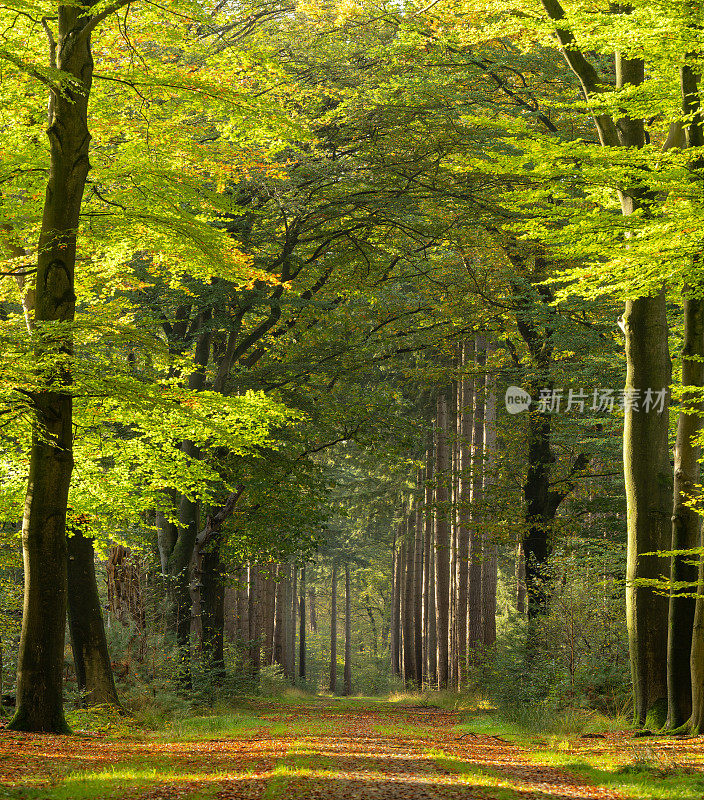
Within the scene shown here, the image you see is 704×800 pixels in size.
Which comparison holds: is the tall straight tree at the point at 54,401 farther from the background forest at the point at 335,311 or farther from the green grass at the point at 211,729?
the green grass at the point at 211,729

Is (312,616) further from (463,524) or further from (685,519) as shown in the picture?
(685,519)

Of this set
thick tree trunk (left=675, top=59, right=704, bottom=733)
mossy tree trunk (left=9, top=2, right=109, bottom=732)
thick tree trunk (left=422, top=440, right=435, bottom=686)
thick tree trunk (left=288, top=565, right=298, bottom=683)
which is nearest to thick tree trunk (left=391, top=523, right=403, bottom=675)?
thick tree trunk (left=288, top=565, right=298, bottom=683)

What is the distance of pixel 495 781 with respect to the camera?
7.08 meters

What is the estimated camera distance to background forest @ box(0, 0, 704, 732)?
9516 millimetres

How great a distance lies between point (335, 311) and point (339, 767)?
16.7m

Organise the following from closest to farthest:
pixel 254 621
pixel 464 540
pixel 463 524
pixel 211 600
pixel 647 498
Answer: pixel 647 498, pixel 463 524, pixel 211 600, pixel 464 540, pixel 254 621

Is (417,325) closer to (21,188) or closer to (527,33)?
(527,33)

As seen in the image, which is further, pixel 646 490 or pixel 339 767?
pixel 646 490

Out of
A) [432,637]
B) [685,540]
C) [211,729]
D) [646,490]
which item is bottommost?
[432,637]

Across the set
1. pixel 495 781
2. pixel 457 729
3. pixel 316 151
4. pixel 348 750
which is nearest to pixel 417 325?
pixel 316 151

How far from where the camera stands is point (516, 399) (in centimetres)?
2028

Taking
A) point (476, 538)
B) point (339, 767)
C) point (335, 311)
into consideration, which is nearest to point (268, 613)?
point (476, 538)

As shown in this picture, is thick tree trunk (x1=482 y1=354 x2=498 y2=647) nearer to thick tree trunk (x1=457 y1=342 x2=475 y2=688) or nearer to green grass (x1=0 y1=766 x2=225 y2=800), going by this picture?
thick tree trunk (x1=457 y1=342 x2=475 y2=688)

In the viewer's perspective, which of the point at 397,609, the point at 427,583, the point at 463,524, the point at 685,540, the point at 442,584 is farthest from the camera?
the point at 397,609
